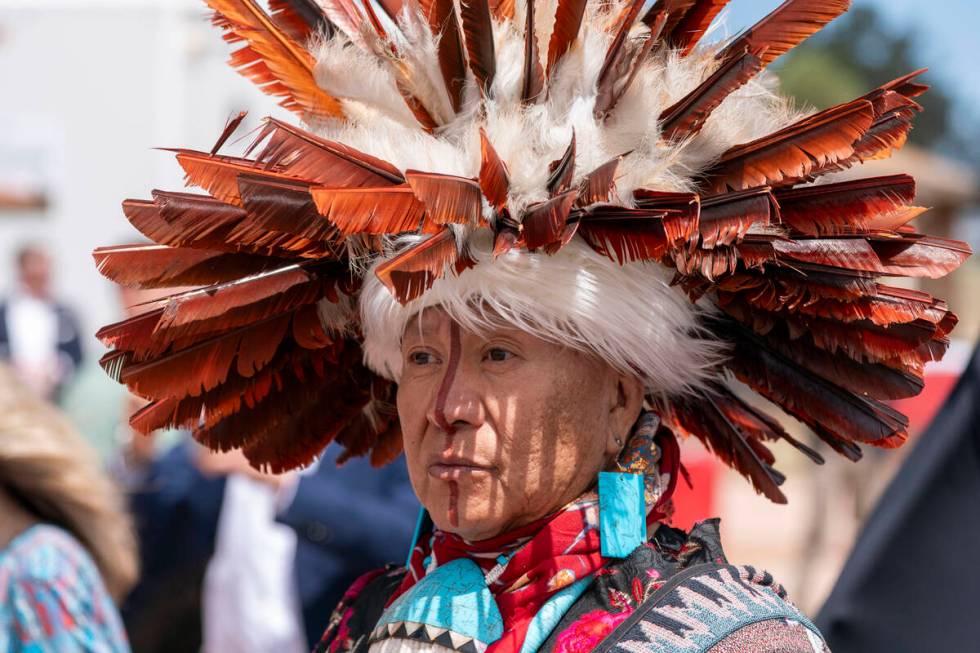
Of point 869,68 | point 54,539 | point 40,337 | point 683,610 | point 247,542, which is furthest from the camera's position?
point 869,68

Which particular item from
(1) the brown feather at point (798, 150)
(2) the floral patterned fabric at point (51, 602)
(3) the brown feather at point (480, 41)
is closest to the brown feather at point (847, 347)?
(1) the brown feather at point (798, 150)

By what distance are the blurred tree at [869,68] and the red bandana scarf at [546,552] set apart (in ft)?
111

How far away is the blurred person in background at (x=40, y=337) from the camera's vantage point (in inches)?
280

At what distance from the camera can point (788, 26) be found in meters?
1.86

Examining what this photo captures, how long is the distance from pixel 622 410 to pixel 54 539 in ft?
5.93

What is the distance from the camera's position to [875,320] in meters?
1.78

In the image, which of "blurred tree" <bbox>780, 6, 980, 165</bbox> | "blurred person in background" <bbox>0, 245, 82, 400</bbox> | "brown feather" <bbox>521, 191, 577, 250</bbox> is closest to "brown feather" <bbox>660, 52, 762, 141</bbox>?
"brown feather" <bbox>521, 191, 577, 250</bbox>

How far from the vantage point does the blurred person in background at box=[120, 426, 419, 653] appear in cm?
371

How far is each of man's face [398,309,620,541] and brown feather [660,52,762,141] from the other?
1.32ft

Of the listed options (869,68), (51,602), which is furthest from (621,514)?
(869,68)

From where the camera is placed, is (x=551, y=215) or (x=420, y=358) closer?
(x=551, y=215)

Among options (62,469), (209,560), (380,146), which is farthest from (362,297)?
(209,560)

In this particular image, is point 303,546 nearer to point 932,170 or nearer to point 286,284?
point 286,284

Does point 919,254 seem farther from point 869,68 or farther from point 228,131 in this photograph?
point 869,68
